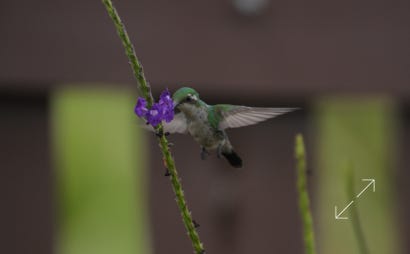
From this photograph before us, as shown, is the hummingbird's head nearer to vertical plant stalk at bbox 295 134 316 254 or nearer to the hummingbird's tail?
the hummingbird's tail

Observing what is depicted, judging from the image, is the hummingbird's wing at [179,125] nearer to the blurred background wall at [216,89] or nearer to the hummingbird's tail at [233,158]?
Result: the hummingbird's tail at [233,158]

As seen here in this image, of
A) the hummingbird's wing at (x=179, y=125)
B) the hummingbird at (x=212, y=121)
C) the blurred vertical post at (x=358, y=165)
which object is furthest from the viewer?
the blurred vertical post at (x=358, y=165)

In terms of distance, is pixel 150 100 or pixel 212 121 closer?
pixel 150 100

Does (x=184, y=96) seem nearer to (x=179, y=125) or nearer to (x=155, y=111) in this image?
(x=179, y=125)

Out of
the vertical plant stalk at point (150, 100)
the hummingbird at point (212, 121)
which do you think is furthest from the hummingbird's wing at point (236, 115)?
the vertical plant stalk at point (150, 100)

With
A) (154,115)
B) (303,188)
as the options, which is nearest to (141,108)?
(154,115)

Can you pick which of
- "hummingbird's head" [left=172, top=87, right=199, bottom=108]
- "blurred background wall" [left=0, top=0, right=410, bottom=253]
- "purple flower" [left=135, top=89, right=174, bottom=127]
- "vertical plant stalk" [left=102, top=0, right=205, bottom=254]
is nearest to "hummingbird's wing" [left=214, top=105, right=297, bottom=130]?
"hummingbird's head" [left=172, top=87, right=199, bottom=108]

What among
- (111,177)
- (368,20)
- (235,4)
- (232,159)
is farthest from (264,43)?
(232,159)
